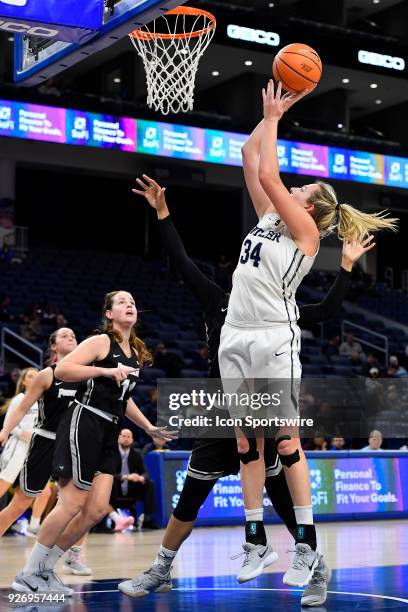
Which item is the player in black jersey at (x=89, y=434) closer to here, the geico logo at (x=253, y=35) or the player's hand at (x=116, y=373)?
the player's hand at (x=116, y=373)

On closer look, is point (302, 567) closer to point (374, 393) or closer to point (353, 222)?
point (353, 222)

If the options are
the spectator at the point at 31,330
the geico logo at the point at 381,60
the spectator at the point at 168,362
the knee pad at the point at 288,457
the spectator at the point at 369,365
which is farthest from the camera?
the geico logo at the point at 381,60

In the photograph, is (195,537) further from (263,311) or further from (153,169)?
(153,169)

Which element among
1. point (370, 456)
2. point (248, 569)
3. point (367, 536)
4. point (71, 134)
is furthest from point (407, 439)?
point (248, 569)

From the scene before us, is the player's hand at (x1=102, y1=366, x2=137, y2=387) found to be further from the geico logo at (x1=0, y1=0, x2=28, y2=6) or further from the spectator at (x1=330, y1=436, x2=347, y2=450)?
the spectator at (x1=330, y1=436, x2=347, y2=450)

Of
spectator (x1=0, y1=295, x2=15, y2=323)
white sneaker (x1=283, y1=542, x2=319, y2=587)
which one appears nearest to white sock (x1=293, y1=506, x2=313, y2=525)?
white sneaker (x1=283, y1=542, x2=319, y2=587)

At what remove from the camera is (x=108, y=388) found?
261 inches

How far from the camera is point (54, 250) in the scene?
28141 mm

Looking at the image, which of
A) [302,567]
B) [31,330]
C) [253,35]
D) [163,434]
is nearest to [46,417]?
[163,434]

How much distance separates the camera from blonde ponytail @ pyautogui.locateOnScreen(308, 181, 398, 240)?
19.3 feet

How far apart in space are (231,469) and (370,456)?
904cm

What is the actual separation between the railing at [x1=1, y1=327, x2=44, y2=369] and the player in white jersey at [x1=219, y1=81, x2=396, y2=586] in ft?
39.3

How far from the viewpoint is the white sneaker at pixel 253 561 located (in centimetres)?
562

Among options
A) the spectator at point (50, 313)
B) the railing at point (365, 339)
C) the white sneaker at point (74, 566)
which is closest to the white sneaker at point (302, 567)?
the white sneaker at point (74, 566)
